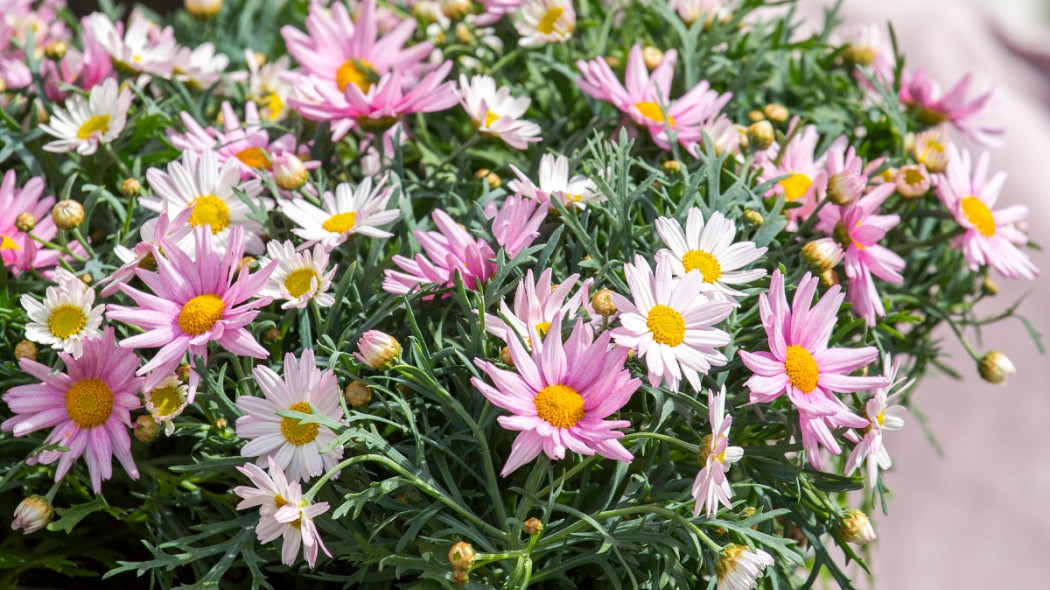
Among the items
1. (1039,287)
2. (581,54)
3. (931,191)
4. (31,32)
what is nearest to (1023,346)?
(1039,287)

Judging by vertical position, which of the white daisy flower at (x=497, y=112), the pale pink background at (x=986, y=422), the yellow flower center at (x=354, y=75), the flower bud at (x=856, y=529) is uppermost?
the white daisy flower at (x=497, y=112)

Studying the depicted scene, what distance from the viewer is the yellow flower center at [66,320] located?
1.52 feet

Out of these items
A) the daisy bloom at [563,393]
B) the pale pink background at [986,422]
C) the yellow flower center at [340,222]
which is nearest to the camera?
the daisy bloom at [563,393]

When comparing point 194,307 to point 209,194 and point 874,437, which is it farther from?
point 874,437

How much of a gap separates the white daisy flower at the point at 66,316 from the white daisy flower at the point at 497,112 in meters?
0.23

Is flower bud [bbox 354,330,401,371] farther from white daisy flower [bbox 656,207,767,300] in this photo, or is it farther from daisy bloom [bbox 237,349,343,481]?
white daisy flower [bbox 656,207,767,300]

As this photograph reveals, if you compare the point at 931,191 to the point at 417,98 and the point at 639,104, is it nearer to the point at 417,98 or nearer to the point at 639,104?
the point at 639,104

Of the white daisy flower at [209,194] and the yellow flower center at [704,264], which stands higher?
the yellow flower center at [704,264]

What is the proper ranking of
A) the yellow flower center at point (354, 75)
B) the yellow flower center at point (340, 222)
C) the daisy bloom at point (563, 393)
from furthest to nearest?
the yellow flower center at point (354, 75), the yellow flower center at point (340, 222), the daisy bloom at point (563, 393)

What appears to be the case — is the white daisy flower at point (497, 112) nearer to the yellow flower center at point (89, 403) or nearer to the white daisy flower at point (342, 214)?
the white daisy flower at point (342, 214)

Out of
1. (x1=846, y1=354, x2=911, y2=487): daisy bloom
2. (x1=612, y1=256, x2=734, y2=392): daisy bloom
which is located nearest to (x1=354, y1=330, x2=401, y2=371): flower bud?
(x1=612, y1=256, x2=734, y2=392): daisy bloom

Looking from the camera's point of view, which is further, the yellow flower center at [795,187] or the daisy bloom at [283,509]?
the yellow flower center at [795,187]

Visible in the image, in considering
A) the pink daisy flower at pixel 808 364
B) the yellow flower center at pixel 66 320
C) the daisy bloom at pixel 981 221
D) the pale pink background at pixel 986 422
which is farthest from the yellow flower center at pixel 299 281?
the pale pink background at pixel 986 422

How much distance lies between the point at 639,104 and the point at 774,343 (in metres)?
0.22
